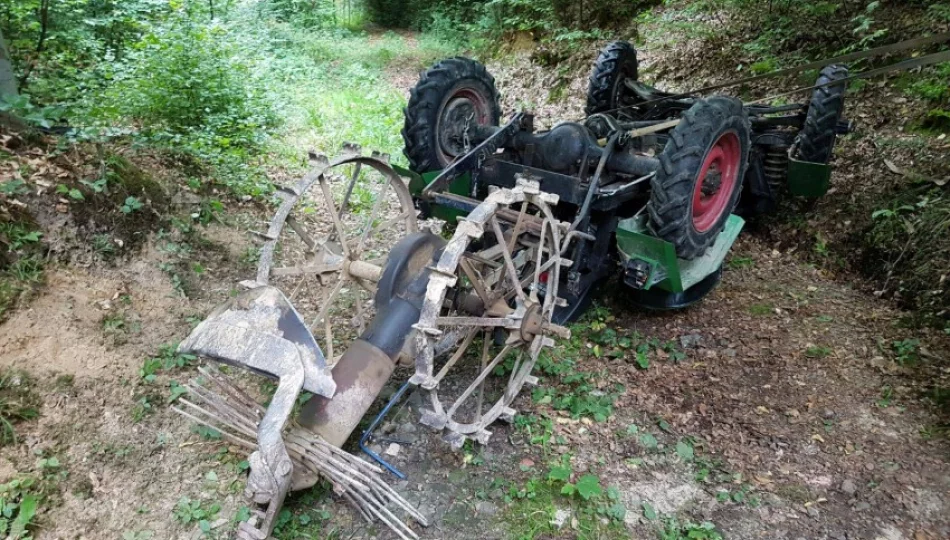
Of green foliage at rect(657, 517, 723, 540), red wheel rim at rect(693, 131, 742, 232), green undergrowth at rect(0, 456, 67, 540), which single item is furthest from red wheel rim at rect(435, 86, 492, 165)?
green undergrowth at rect(0, 456, 67, 540)

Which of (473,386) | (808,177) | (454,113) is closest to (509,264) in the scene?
(473,386)

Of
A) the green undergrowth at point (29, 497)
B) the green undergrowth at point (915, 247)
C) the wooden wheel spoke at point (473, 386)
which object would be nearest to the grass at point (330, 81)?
the wooden wheel spoke at point (473, 386)

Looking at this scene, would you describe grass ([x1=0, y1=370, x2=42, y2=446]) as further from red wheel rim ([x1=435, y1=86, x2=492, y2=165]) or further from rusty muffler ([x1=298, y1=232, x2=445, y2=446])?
red wheel rim ([x1=435, y1=86, x2=492, y2=165])

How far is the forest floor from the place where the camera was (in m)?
2.92

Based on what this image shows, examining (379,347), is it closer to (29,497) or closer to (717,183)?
(29,497)

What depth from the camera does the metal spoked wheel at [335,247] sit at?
326 cm

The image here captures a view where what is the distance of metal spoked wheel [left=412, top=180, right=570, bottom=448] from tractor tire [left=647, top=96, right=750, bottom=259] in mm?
775

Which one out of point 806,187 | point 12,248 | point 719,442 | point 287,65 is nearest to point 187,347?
point 12,248

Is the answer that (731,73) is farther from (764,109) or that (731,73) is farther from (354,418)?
(354,418)

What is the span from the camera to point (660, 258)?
3.86 meters

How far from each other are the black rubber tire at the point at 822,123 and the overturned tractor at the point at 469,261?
0.01m

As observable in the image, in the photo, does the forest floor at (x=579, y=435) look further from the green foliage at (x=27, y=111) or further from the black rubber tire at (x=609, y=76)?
the black rubber tire at (x=609, y=76)

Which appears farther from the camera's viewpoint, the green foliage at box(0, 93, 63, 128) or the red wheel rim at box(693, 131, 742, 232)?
the red wheel rim at box(693, 131, 742, 232)

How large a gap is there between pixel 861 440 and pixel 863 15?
5832mm
